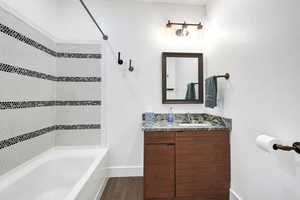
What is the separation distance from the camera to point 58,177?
6.97ft

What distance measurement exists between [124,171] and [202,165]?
123 cm

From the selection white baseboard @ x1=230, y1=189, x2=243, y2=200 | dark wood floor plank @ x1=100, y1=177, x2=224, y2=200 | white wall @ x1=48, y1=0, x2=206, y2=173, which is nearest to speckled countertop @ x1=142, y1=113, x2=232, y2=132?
white wall @ x1=48, y1=0, x2=206, y2=173

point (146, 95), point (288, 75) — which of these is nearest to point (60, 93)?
point (146, 95)

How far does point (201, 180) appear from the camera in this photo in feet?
6.35

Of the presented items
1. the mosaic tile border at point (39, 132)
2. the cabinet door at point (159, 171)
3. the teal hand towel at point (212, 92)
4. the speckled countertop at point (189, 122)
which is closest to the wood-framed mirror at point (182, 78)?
the speckled countertop at point (189, 122)

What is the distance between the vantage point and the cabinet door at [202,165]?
1926 mm

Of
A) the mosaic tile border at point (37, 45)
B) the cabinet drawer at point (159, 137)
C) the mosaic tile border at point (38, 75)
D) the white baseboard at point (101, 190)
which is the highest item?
the mosaic tile border at point (37, 45)

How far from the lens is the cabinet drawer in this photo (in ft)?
6.30

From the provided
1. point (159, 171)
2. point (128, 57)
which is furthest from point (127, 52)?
point (159, 171)

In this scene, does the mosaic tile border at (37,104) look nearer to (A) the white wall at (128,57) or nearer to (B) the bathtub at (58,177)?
(A) the white wall at (128,57)

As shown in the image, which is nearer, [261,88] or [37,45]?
[261,88]

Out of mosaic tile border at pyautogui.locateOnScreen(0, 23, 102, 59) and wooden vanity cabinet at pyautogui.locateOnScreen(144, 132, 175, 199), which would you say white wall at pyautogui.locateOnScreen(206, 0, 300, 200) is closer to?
wooden vanity cabinet at pyautogui.locateOnScreen(144, 132, 175, 199)

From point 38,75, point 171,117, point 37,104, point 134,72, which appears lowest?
point 171,117

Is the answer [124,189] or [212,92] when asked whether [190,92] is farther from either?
[124,189]
